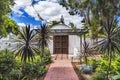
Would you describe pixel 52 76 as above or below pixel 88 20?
below

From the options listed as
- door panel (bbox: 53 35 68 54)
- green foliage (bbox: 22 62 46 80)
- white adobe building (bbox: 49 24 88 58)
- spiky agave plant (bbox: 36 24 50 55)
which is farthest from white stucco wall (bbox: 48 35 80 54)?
green foliage (bbox: 22 62 46 80)

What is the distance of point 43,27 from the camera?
19.4 meters

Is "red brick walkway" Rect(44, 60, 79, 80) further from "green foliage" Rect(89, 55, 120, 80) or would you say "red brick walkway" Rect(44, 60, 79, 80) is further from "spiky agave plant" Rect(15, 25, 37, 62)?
"spiky agave plant" Rect(15, 25, 37, 62)

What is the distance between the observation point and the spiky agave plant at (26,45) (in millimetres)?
14018

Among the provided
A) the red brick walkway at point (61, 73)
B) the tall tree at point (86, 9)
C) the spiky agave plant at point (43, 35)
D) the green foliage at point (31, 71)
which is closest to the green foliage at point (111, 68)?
the red brick walkway at point (61, 73)

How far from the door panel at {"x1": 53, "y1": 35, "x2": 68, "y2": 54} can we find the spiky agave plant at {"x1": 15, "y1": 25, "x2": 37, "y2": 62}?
13.4 meters

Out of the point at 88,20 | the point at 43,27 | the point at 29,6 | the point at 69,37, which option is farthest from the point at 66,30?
the point at 43,27

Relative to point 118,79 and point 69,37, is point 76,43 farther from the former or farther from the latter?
point 118,79

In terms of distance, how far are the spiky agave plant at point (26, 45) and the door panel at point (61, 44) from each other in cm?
1338

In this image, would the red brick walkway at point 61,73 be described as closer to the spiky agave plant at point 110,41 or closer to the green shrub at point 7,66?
the green shrub at point 7,66

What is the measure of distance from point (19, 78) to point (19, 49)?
5.11 ft

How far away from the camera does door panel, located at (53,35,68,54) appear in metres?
27.8

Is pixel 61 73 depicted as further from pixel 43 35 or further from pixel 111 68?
pixel 43 35

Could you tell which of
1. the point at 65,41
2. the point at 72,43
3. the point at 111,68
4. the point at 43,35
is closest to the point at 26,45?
the point at 111,68
